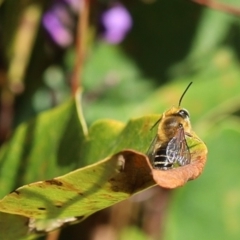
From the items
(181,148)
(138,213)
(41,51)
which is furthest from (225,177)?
(181,148)

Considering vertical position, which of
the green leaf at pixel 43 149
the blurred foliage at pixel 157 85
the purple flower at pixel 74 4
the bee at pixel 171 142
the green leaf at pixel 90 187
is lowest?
the blurred foliage at pixel 157 85

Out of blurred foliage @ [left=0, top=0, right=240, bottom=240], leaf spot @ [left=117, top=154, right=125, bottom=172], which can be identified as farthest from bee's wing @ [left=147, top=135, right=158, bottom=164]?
blurred foliage @ [left=0, top=0, right=240, bottom=240]

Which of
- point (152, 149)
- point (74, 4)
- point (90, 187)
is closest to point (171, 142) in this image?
point (152, 149)

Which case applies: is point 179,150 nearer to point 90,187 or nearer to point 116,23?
point 90,187

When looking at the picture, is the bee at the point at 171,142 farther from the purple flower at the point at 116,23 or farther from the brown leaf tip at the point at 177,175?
the purple flower at the point at 116,23

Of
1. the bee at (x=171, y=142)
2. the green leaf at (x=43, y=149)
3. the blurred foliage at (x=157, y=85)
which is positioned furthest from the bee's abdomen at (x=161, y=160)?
the blurred foliage at (x=157, y=85)

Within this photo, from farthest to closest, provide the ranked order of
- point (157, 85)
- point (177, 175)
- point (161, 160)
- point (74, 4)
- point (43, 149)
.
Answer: point (157, 85)
point (74, 4)
point (43, 149)
point (161, 160)
point (177, 175)

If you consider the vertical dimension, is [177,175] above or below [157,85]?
above

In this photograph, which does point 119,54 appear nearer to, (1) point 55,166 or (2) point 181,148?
(1) point 55,166
